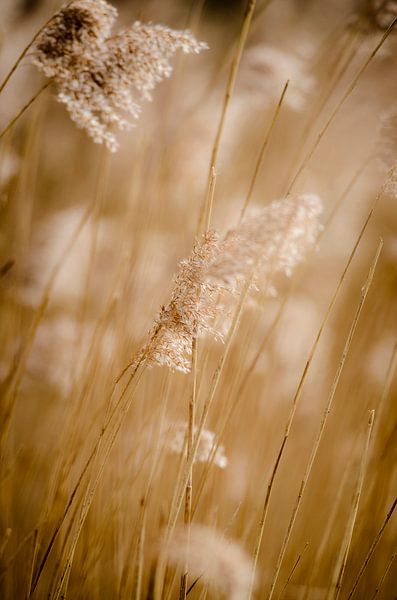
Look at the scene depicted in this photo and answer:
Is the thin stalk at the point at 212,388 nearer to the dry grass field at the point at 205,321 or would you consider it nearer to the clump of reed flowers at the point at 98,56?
the dry grass field at the point at 205,321

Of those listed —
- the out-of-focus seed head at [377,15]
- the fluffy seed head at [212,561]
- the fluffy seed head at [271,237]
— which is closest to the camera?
the fluffy seed head at [271,237]

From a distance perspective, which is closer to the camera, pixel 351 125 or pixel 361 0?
pixel 361 0

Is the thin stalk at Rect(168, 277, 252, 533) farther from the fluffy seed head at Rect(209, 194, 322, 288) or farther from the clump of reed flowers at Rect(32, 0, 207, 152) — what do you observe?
the clump of reed flowers at Rect(32, 0, 207, 152)

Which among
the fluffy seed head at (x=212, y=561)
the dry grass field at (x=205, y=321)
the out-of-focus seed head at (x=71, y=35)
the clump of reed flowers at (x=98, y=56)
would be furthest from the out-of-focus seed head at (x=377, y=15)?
the fluffy seed head at (x=212, y=561)

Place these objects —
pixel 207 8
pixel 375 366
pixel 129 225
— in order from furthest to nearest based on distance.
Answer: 1. pixel 207 8
2. pixel 375 366
3. pixel 129 225

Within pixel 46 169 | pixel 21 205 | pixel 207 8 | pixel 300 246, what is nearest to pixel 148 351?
pixel 300 246

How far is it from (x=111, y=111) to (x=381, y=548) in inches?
44.5

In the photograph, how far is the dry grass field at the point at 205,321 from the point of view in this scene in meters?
0.48

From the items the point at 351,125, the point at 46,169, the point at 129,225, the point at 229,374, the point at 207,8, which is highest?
the point at 207,8

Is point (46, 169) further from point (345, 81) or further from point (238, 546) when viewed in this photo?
point (238, 546)

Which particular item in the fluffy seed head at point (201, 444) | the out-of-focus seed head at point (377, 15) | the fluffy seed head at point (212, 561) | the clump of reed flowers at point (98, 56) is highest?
the out-of-focus seed head at point (377, 15)

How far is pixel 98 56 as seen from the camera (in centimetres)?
55

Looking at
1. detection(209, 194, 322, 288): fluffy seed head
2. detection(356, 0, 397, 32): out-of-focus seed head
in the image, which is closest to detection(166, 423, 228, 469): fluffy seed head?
detection(209, 194, 322, 288): fluffy seed head

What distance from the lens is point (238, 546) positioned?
0.68 metres
